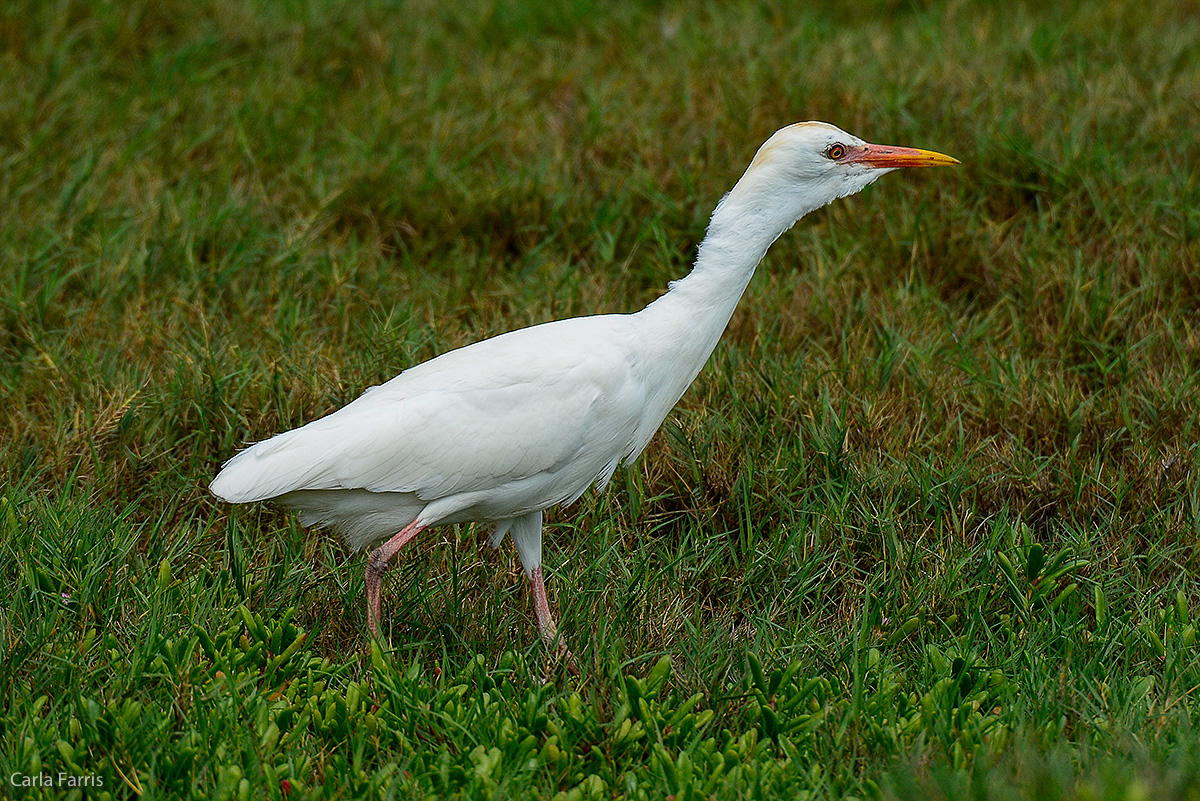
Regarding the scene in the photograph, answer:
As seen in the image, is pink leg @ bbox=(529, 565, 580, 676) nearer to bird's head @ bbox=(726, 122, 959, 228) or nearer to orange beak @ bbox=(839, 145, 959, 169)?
bird's head @ bbox=(726, 122, 959, 228)

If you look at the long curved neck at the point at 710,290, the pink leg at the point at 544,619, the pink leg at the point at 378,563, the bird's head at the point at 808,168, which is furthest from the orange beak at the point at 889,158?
the pink leg at the point at 378,563

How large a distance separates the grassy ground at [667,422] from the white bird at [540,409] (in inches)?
13.8

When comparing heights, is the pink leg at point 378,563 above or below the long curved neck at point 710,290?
below

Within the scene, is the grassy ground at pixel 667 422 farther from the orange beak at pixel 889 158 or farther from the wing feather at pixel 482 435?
the orange beak at pixel 889 158

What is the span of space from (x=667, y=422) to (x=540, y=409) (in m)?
1.13

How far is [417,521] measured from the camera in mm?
3562

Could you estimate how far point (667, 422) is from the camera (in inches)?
179

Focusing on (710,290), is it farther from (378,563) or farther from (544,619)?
(378,563)

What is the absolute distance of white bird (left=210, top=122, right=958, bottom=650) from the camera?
3.49 metres

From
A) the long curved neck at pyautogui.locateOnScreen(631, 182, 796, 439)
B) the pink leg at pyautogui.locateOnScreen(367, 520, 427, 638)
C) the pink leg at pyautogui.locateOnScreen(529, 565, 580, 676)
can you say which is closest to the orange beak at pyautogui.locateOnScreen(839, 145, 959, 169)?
the long curved neck at pyautogui.locateOnScreen(631, 182, 796, 439)

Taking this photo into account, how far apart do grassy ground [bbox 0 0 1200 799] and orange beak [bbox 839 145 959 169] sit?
106 centimetres

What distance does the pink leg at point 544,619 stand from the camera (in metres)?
3.50

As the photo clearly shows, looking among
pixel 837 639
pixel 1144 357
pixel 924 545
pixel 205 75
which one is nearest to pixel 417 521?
pixel 837 639

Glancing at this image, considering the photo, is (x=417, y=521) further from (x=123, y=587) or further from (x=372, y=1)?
(x=372, y=1)
